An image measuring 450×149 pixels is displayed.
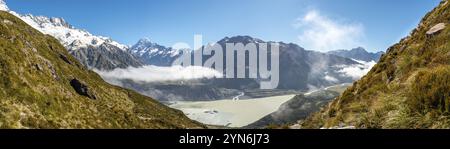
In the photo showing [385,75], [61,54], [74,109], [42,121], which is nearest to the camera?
[385,75]

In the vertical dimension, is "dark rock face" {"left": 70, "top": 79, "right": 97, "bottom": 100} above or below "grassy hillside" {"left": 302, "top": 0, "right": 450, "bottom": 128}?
above

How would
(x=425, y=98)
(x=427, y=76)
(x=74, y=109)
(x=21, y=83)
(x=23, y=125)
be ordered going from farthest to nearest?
(x=74, y=109) < (x=21, y=83) < (x=23, y=125) < (x=427, y=76) < (x=425, y=98)

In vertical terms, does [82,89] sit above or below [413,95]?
above

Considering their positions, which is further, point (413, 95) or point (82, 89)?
point (82, 89)

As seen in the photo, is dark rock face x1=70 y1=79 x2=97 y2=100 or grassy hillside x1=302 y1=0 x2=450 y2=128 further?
dark rock face x1=70 y1=79 x2=97 y2=100

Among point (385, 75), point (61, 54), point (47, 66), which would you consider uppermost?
point (61, 54)

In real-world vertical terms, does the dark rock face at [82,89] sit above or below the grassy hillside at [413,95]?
above

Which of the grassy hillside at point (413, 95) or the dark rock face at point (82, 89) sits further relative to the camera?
the dark rock face at point (82, 89)
